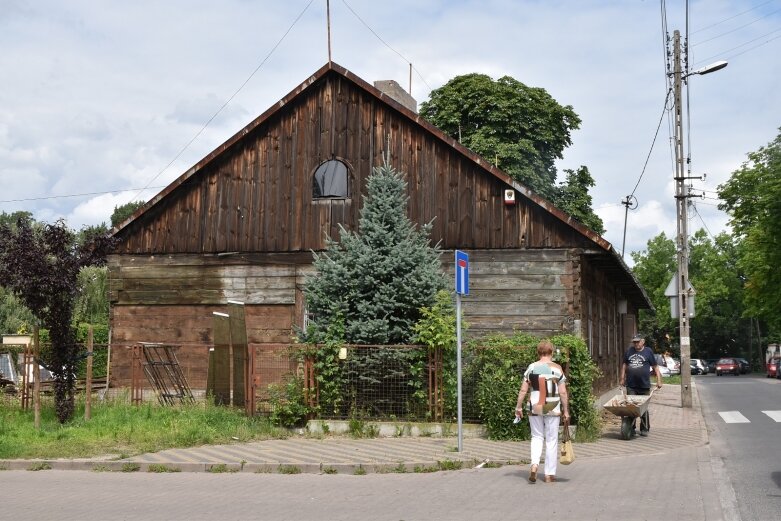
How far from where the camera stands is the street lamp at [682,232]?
81.3 ft

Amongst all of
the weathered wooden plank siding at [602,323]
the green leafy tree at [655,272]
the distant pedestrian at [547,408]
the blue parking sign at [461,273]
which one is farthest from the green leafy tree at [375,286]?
the green leafy tree at [655,272]

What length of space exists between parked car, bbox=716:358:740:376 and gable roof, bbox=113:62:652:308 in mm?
→ 55273

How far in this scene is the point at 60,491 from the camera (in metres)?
10.3

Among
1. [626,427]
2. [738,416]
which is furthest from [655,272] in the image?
[626,427]

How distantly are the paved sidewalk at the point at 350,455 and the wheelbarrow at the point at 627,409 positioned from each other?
211 millimetres

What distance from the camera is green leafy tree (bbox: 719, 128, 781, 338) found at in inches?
1674

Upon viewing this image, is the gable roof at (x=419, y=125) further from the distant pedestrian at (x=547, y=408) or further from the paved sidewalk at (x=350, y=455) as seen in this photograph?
the distant pedestrian at (x=547, y=408)

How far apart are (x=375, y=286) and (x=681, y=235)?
12.6 meters

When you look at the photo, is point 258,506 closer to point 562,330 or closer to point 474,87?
point 562,330

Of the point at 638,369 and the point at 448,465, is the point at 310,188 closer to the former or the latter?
the point at 638,369

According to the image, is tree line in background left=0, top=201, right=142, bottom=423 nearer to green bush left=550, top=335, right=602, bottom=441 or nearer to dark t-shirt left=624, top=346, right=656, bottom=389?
green bush left=550, top=335, right=602, bottom=441

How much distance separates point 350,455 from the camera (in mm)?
12703

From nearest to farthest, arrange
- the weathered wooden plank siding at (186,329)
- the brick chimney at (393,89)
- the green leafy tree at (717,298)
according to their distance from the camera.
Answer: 1. the weathered wooden plank siding at (186,329)
2. the brick chimney at (393,89)
3. the green leafy tree at (717,298)

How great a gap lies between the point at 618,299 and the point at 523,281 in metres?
13.9
